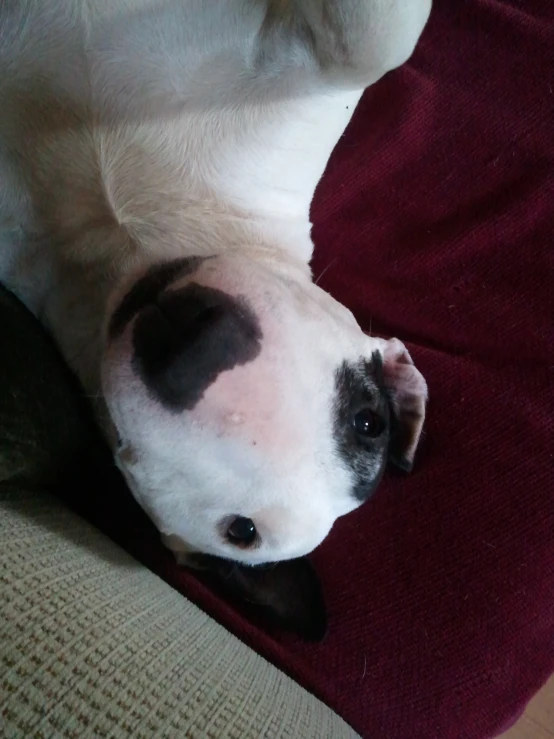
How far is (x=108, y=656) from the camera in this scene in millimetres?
1175

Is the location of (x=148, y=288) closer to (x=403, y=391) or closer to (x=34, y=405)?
(x=34, y=405)

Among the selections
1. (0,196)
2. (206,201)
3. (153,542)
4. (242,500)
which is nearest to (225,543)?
(242,500)

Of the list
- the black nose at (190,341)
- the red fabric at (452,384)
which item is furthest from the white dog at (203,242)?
the red fabric at (452,384)

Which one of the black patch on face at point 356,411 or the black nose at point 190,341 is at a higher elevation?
the black nose at point 190,341

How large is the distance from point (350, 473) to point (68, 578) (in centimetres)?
55

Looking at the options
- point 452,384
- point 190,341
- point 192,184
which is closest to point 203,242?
point 192,184

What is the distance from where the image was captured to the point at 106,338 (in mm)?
1311

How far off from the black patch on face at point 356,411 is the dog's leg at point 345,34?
1.84ft

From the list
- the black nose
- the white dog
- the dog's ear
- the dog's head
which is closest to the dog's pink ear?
the white dog

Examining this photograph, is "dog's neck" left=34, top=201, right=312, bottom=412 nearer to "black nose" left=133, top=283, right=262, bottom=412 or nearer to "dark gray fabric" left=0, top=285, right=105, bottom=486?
"dark gray fabric" left=0, top=285, right=105, bottom=486

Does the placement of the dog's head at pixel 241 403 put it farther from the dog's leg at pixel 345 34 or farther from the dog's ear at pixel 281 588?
the dog's leg at pixel 345 34

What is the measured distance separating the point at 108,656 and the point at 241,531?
0.34 metres

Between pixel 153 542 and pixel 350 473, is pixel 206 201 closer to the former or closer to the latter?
pixel 350 473

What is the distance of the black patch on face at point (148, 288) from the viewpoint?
4.14 feet
